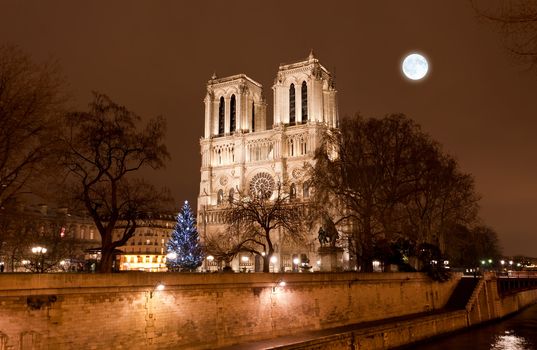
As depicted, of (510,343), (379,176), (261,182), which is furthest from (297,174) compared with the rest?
(510,343)

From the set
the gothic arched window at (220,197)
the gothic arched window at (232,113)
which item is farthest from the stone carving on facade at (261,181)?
the gothic arched window at (232,113)

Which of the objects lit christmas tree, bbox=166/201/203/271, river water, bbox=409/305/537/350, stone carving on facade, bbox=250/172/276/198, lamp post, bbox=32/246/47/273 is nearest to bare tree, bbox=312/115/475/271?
river water, bbox=409/305/537/350

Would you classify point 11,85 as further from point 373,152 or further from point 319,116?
point 319,116

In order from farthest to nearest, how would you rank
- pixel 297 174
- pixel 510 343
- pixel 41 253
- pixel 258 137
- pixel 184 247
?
1. pixel 258 137
2. pixel 297 174
3. pixel 184 247
4. pixel 41 253
5. pixel 510 343

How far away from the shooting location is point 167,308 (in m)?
17.1

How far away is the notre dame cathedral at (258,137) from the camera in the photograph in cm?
6894

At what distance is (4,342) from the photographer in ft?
42.2

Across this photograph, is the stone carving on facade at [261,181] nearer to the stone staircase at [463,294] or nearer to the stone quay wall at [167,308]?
the stone staircase at [463,294]

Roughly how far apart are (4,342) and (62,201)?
1089cm

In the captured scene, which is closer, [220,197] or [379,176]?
[379,176]

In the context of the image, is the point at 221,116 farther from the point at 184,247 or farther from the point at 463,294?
the point at 463,294

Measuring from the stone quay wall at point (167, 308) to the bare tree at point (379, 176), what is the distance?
25.8 ft

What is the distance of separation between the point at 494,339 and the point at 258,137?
4908 centimetres

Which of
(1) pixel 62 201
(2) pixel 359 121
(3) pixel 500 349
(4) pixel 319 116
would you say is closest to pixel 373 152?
(2) pixel 359 121
